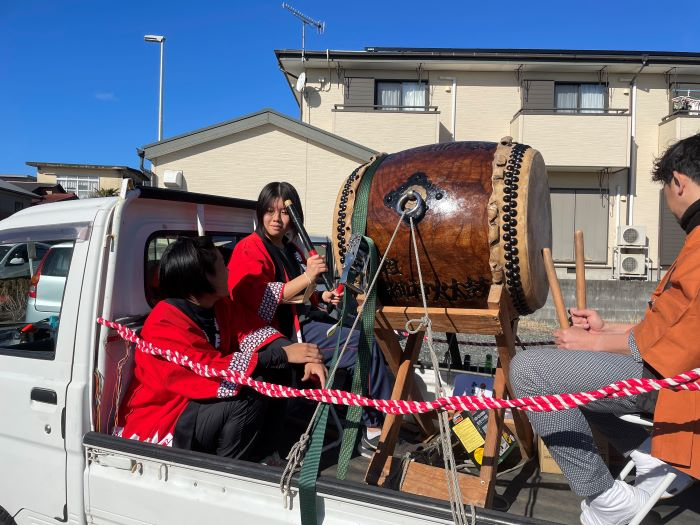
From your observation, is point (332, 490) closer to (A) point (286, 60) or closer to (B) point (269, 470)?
(B) point (269, 470)

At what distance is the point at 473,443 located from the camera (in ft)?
8.05

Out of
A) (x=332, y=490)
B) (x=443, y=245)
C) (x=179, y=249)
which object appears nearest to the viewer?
(x=332, y=490)

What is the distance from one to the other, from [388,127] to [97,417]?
1140cm

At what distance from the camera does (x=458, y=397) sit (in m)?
1.71

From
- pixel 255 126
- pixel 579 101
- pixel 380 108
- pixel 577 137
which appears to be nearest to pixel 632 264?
pixel 577 137

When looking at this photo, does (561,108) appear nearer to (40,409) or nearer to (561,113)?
(561,113)

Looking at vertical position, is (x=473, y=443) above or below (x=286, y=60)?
below

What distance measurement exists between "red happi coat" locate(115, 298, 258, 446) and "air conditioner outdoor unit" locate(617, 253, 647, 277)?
12.7 metres

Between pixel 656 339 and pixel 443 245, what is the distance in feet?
2.61

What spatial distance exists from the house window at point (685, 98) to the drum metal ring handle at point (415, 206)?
1357 centimetres

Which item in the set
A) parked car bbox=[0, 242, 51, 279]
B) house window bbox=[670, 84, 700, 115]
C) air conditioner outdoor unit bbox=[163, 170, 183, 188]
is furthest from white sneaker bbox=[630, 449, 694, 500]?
house window bbox=[670, 84, 700, 115]

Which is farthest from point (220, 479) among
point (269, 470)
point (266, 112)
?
point (266, 112)

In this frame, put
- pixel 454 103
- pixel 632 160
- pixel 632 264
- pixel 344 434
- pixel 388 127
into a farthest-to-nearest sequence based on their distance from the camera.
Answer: pixel 454 103 < pixel 632 160 < pixel 632 264 < pixel 388 127 < pixel 344 434

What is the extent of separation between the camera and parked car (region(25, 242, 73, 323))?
8.09 ft
